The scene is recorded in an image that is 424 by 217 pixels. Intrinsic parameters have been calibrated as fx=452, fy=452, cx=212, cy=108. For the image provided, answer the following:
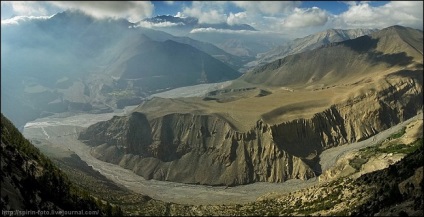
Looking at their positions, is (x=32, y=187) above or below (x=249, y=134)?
above

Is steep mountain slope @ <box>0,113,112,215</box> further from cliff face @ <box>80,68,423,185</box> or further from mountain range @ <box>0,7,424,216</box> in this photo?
cliff face @ <box>80,68,423,185</box>

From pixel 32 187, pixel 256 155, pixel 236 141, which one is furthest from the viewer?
pixel 236 141

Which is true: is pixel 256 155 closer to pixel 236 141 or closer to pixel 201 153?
pixel 236 141

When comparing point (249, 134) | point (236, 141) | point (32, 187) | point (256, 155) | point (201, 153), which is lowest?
point (201, 153)

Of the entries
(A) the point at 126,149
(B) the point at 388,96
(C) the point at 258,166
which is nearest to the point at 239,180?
(C) the point at 258,166

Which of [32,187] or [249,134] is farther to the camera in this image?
[249,134]

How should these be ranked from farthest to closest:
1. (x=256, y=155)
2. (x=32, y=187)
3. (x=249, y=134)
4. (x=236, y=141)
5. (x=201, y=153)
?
(x=201, y=153) → (x=249, y=134) → (x=236, y=141) → (x=256, y=155) → (x=32, y=187)

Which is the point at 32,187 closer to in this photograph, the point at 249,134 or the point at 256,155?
the point at 256,155

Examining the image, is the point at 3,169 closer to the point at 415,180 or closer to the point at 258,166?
the point at 415,180

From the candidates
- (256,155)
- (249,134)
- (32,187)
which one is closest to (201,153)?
(249,134)
